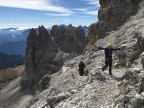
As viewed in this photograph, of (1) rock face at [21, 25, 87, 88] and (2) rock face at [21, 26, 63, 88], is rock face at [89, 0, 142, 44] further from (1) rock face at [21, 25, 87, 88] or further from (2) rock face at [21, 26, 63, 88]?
(2) rock face at [21, 26, 63, 88]

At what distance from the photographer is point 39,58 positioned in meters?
176

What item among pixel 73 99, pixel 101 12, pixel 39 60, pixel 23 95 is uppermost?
pixel 101 12

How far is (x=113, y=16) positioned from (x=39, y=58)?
128m

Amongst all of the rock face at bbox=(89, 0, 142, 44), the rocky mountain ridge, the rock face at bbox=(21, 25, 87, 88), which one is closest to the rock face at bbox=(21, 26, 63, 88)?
the rock face at bbox=(21, 25, 87, 88)

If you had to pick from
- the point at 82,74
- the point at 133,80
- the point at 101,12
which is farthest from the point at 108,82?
the point at 101,12

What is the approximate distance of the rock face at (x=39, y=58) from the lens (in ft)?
534

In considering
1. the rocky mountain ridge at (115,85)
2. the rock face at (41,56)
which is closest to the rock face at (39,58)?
the rock face at (41,56)

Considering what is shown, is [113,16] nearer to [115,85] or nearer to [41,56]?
[115,85]

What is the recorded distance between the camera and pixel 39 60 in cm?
17400

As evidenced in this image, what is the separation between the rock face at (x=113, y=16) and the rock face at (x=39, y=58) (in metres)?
104

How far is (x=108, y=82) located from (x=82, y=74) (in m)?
7.60

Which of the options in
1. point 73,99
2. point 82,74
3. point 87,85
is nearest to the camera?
point 73,99

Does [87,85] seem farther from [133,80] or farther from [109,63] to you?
[133,80]

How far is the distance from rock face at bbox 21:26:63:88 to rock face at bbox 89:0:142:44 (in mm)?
103899
